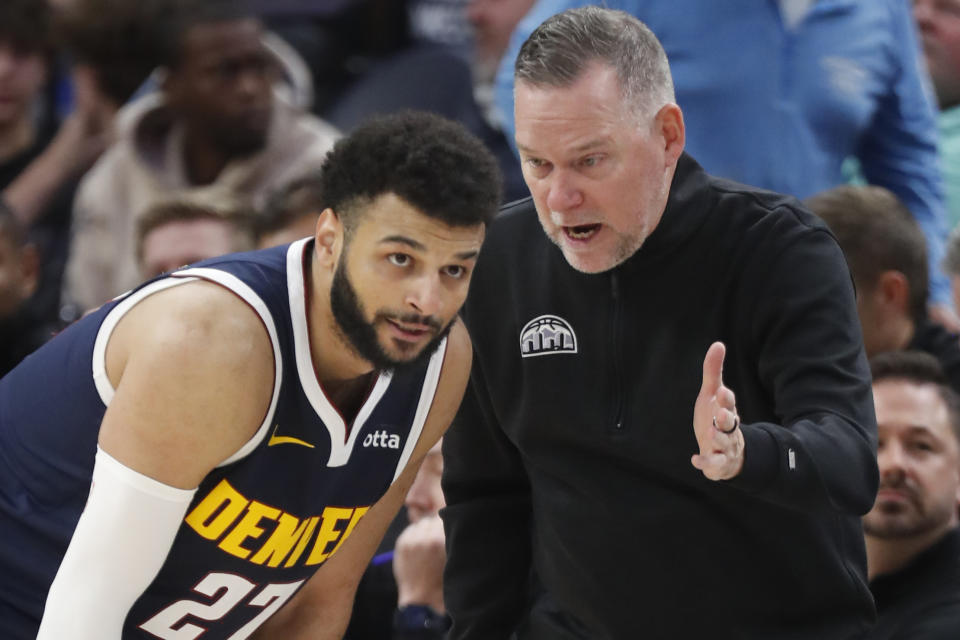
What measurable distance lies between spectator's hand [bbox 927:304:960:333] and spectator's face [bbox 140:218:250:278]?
6.92 feet

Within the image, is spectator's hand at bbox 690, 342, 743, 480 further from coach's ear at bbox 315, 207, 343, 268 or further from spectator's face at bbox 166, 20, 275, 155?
Answer: spectator's face at bbox 166, 20, 275, 155

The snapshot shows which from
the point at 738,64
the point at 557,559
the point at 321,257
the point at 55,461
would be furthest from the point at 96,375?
the point at 738,64

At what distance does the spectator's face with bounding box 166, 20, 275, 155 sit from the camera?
5.17m

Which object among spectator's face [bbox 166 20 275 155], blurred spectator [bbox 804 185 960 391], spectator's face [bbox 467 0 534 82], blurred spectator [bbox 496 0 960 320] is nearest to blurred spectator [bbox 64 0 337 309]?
spectator's face [bbox 166 20 275 155]

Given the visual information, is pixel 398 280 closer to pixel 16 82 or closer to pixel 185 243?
pixel 185 243

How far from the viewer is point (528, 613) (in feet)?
9.98

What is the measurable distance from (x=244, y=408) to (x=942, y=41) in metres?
3.85

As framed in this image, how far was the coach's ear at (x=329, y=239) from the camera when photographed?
278 centimetres

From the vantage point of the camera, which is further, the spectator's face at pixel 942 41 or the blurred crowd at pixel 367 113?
the spectator's face at pixel 942 41

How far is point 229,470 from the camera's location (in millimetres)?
2742

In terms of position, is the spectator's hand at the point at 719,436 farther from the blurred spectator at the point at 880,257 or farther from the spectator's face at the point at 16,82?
the spectator's face at the point at 16,82

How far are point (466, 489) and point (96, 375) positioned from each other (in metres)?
0.80

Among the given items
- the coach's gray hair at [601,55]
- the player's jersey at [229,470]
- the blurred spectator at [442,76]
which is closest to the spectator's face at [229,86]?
the blurred spectator at [442,76]

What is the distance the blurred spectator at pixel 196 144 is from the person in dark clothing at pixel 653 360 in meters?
2.42
